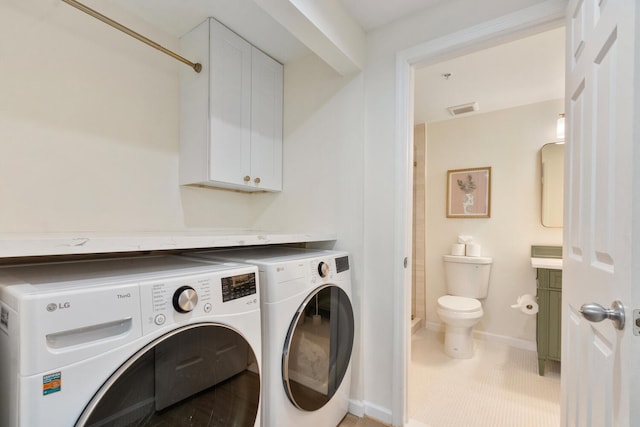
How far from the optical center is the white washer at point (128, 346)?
615 millimetres

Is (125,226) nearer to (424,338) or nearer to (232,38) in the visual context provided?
(232,38)

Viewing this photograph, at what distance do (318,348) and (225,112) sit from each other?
4.48 ft

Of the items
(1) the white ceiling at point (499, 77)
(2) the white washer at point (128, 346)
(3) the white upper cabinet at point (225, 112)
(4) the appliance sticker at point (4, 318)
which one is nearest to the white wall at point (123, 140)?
(3) the white upper cabinet at point (225, 112)

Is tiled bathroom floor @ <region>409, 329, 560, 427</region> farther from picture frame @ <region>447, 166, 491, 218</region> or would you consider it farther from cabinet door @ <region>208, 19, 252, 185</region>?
cabinet door @ <region>208, 19, 252, 185</region>

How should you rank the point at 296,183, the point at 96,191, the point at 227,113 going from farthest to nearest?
the point at 296,183 → the point at 227,113 → the point at 96,191

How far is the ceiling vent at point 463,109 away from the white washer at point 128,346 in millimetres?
2514

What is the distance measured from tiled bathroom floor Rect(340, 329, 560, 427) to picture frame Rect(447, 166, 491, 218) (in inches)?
48.8

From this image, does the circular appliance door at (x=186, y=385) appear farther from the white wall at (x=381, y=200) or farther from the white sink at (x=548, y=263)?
the white sink at (x=548, y=263)

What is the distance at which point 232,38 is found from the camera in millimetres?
1712

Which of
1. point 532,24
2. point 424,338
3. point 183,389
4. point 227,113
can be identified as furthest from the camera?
point 424,338

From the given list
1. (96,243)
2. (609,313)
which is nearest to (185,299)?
(96,243)

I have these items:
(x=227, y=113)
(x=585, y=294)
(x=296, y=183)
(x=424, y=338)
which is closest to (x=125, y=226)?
(x=227, y=113)

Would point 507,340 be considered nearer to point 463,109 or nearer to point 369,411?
point 369,411

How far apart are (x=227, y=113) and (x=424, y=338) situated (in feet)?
8.55
